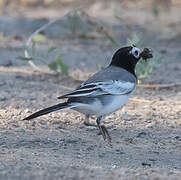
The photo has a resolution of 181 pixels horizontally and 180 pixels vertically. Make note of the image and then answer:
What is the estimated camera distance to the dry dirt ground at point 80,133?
3.81m

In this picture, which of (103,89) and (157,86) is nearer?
(103,89)

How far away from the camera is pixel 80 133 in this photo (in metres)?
5.00

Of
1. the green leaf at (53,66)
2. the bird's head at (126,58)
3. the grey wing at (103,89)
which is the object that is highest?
the bird's head at (126,58)

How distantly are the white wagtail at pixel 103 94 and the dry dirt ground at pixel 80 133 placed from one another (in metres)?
0.29

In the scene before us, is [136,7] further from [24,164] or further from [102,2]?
[24,164]

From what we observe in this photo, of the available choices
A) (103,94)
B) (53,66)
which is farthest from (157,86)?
(103,94)

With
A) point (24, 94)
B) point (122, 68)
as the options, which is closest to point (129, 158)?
point (122, 68)

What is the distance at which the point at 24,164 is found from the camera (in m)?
3.86

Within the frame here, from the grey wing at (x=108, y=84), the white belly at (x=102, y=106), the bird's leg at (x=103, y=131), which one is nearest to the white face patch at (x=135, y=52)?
the grey wing at (x=108, y=84)

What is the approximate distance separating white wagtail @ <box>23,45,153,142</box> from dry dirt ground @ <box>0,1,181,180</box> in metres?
0.29

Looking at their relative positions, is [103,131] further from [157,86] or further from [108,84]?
[157,86]

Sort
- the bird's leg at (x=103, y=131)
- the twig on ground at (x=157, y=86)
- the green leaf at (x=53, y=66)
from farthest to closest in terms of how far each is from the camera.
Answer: the green leaf at (x=53, y=66), the twig on ground at (x=157, y=86), the bird's leg at (x=103, y=131)

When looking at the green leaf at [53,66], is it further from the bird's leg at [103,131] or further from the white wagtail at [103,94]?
the bird's leg at [103,131]

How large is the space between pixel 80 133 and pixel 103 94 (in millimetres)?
522
